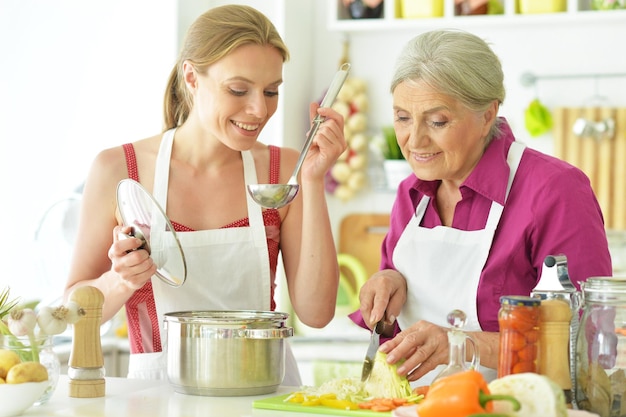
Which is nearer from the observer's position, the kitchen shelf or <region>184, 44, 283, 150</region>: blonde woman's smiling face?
<region>184, 44, 283, 150</region>: blonde woman's smiling face

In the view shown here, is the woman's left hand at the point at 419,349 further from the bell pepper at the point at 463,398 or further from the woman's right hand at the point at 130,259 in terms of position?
the woman's right hand at the point at 130,259

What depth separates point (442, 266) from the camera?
197cm

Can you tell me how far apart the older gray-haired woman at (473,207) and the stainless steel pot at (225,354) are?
265mm

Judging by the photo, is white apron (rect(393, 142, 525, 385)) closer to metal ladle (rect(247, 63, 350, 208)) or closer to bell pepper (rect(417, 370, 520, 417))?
metal ladle (rect(247, 63, 350, 208))

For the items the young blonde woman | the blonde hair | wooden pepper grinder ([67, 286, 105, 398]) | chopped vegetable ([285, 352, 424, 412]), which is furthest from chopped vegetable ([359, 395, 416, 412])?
the blonde hair

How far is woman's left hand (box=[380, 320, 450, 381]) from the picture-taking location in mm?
1618

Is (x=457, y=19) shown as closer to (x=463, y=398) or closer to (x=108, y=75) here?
(x=108, y=75)

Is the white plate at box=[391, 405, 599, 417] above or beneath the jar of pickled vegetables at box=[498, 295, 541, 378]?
beneath

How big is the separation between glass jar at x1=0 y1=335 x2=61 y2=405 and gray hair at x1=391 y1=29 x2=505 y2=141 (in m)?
0.89

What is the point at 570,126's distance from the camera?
151 inches

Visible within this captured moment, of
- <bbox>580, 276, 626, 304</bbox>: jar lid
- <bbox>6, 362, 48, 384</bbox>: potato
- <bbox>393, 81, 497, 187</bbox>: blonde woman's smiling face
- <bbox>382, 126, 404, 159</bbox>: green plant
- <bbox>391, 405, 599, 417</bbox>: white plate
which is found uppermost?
<bbox>382, 126, 404, 159</bbox>: green plant

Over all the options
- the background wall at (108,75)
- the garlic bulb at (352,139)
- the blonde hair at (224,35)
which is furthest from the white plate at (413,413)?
the garlic bulb at (352,139)

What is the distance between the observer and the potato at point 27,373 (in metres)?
1.49

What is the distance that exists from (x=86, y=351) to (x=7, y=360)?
19 cm
